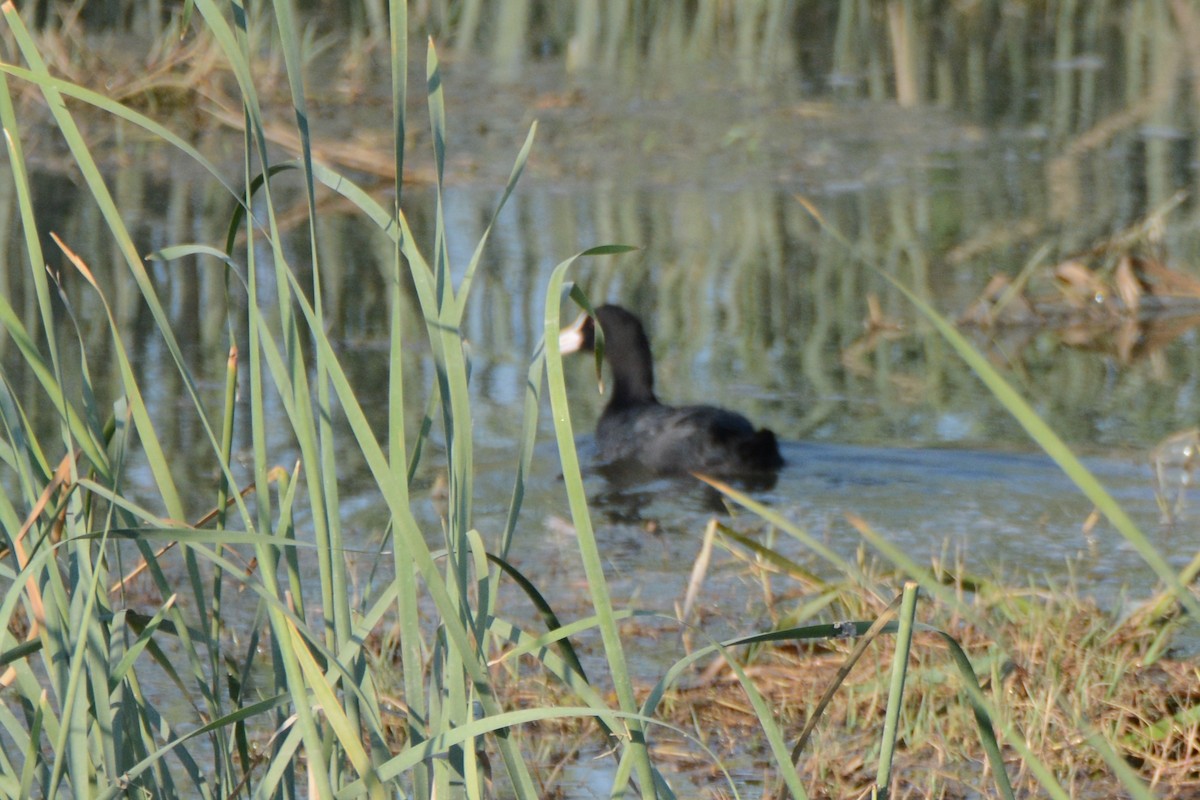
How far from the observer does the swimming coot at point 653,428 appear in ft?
20.3

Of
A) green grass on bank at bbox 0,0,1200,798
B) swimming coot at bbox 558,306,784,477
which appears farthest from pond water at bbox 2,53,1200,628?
green grass on bank at bbox 0,0,1200,798

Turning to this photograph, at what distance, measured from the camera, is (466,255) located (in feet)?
31.2

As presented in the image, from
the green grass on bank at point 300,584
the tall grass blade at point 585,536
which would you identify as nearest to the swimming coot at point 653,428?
the green grass on bank at point 300,584

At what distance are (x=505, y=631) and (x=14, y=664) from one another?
64 cm

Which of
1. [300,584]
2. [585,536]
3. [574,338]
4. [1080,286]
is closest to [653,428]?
[574,338]

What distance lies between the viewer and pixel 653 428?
661cm

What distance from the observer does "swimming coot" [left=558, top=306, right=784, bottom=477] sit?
619 centimetres

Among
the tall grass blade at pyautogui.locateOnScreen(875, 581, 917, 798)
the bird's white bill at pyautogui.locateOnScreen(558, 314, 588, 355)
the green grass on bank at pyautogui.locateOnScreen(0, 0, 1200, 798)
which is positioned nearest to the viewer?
the tall grass blade at pyautogui.locateOnScreen(875, 581, 917, 798)

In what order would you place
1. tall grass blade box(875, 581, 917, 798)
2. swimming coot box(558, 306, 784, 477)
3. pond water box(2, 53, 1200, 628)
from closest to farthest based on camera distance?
tall grass blade box(875, 581, 917, 798), pond water box(2, 53, 1200, 628), swimming coot box(558, 306, 784, 477)

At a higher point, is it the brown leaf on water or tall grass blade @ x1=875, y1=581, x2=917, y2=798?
tall grass blade @ x1=875, y1=581, x2=917, y2=798

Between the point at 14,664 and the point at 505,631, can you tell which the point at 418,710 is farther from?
the point at 14,664

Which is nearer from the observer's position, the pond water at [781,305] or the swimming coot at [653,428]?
the pond water at [781,305]

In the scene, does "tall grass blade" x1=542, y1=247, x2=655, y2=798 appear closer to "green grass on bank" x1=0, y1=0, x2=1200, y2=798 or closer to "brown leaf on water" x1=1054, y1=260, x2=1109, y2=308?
"green grass on bank" x1=0, y1=0, x2=1200, y2=798

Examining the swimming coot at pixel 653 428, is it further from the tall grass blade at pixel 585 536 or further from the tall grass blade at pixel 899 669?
the tall grass blade at pixel 899 669
